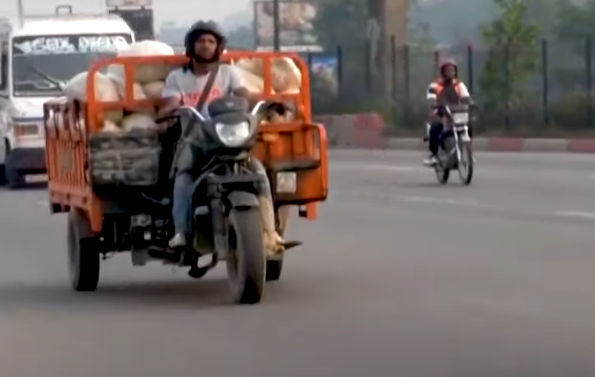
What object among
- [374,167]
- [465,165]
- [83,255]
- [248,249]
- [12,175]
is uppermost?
[248,249]

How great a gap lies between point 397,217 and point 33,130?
836 cm

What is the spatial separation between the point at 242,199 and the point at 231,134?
396 mm

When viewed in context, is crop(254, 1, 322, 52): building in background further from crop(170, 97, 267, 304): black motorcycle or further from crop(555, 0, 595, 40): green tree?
crop(170, 97, 267, 304): black motorcycle

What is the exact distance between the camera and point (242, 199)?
449 inches

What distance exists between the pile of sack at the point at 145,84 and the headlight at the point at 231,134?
0.84m

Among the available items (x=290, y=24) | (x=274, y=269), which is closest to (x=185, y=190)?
(x=274, y=269)

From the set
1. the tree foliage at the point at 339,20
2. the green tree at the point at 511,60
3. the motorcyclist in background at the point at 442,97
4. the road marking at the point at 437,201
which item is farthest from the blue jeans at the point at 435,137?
the tree foliage at the point at 339,20

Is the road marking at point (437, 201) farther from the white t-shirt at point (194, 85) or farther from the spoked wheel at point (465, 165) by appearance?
the white t-shirt at point (194, 85)

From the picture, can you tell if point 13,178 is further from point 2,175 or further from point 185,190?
point 185,190

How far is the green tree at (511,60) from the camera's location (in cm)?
3975

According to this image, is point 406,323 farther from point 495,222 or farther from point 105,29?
point 105,29

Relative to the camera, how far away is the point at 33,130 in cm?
2598

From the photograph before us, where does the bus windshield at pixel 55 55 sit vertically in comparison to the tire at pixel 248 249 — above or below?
above

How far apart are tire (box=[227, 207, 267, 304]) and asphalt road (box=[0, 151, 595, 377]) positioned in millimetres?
172
